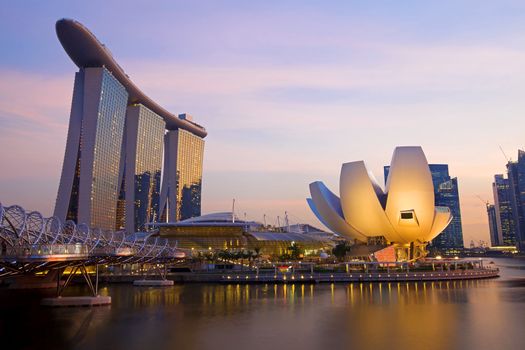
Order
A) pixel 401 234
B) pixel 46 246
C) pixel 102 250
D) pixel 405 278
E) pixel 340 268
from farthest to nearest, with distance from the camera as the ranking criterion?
1. pixel 401 234
2. pixel 340 268
3. pixel 405 278
4. pixel 102 250
5. pixel 46 246

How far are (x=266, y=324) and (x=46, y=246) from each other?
11.4 m

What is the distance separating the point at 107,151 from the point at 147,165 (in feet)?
111

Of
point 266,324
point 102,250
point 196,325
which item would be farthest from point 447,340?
A: point 102,250

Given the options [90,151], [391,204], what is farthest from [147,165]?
[391,204]

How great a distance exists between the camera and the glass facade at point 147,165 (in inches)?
5113

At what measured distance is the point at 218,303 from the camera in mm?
33719

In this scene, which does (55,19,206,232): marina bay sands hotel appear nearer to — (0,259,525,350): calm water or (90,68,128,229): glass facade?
(90,68,128,229): glass facade

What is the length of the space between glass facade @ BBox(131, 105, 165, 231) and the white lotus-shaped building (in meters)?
73.3

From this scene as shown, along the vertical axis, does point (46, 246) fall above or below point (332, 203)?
below

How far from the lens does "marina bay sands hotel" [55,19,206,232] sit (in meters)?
93.6

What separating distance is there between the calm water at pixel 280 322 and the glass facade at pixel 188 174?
393 ft

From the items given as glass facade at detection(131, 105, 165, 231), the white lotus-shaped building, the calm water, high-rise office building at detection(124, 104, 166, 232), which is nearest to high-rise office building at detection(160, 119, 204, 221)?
high-rise office building at detection(124, 104, 166, 232)

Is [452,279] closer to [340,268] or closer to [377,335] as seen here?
[340,268]

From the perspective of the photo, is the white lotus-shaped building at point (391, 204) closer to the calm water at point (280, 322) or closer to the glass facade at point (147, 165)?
the calm water at point (280, 322)
